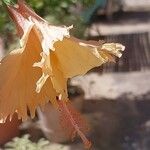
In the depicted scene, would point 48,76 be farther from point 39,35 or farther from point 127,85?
point 127,85

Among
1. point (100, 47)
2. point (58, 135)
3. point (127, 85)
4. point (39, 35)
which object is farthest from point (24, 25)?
point (127, 85)
